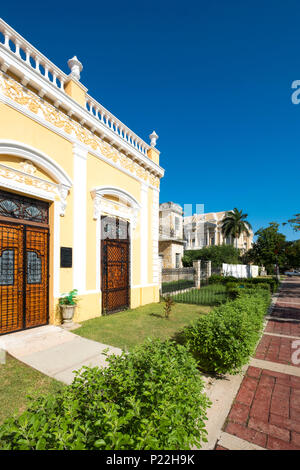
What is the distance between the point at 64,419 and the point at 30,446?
228 millimetres

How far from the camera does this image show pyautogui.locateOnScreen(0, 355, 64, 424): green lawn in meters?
2.70

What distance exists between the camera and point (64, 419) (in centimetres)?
143

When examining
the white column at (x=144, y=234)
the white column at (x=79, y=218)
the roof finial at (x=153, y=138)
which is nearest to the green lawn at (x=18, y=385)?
the white column at (x=79, y=218)

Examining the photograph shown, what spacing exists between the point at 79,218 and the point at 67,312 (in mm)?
2739

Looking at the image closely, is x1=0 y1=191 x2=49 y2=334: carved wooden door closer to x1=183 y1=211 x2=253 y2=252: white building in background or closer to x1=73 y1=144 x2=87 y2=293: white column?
x1=73 y1=144 x2=87 y2=293: white column

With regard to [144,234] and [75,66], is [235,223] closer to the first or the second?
[144,234]

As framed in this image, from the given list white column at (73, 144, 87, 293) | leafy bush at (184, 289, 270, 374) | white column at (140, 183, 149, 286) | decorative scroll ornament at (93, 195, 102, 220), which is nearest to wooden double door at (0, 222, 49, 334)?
white column at (73, 144, 87, 293)

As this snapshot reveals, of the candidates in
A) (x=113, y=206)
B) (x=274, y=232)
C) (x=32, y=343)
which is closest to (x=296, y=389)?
(x=32, y=343)

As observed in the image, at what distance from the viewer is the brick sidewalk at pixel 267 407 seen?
90.5 inches

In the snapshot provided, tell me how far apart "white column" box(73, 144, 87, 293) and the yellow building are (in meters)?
0.03

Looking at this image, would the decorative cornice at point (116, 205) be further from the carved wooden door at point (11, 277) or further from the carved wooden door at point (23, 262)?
the carved wooden door at point (11, 277)

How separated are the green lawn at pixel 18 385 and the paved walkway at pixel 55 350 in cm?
12

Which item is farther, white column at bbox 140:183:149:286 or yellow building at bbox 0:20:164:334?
white column at bbox 140:183:149:286
